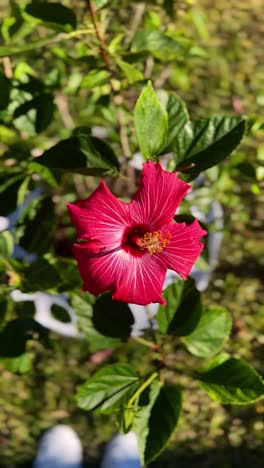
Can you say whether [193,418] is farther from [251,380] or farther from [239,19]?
[239,19]

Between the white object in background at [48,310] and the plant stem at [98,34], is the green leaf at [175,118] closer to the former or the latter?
the plant stem at [98,34]

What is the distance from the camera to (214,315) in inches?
51.9

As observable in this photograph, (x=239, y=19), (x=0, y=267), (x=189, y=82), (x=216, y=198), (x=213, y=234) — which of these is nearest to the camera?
(x=0, y=267)

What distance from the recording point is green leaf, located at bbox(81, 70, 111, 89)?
1.27m

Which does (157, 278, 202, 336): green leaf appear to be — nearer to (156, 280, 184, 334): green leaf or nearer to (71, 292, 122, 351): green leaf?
(156, 280, 184, 334): green leaf

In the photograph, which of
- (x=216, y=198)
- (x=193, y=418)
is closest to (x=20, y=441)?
(x=193, y=418)

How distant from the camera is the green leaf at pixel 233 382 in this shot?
43.0 inches

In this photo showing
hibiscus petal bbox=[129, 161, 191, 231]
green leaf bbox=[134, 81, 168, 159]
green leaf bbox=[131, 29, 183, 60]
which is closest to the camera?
hibiscus petal bbox=[129, 161, 191, 231]

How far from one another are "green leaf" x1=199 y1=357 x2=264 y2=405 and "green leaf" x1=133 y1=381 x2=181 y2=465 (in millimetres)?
78

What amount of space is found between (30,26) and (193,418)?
186 centimetres

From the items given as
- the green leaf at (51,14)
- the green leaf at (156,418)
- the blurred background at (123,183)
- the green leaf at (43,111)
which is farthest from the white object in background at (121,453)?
the green leaf at (51,14)

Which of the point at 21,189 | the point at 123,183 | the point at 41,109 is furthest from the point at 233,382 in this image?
the point at 123,183

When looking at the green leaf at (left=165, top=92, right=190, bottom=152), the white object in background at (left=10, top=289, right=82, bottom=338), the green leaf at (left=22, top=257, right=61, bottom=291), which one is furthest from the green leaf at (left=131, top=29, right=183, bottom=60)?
the white object in background at (left=10, top=289, right=82, bottom=338)

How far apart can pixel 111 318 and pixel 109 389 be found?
0.16 m
